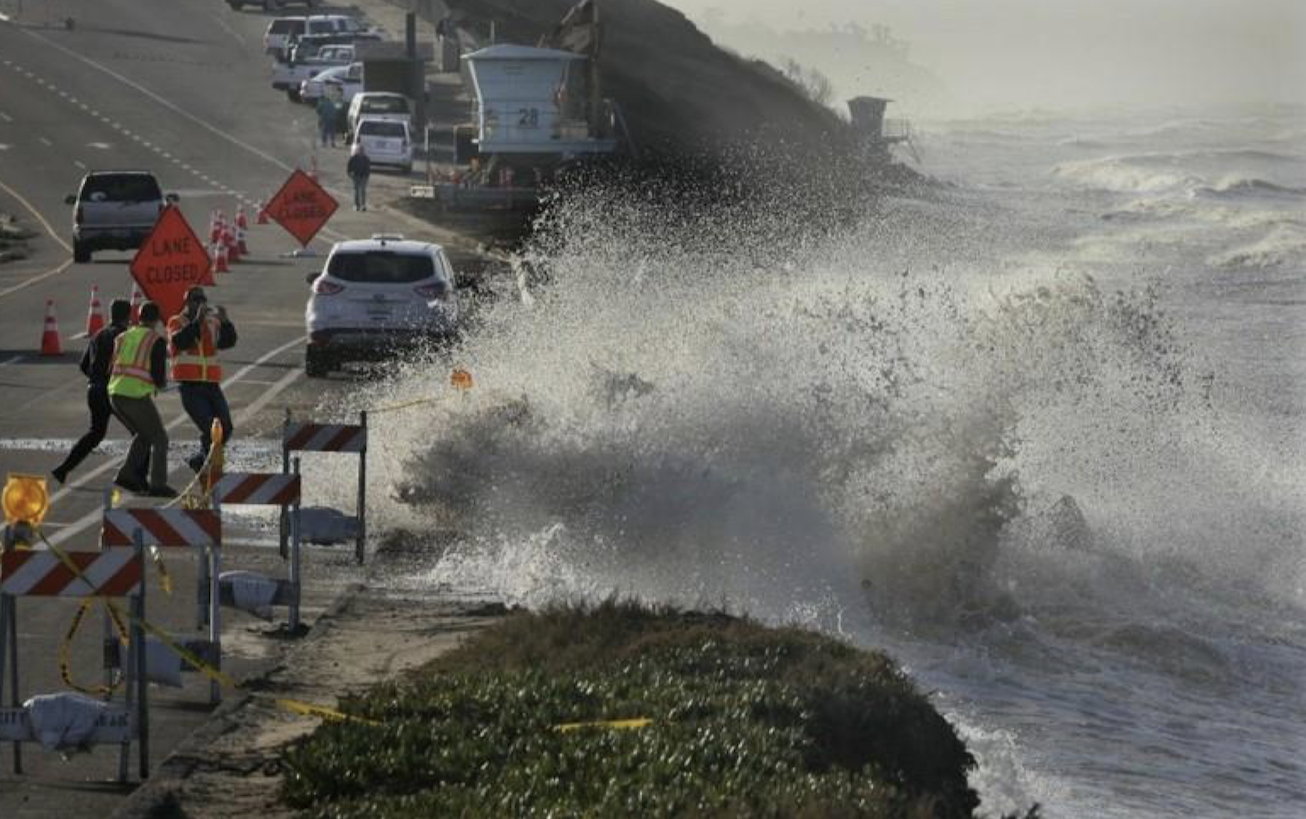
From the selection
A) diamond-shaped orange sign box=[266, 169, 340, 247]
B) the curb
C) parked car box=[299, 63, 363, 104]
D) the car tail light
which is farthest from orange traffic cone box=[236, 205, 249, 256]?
the curb

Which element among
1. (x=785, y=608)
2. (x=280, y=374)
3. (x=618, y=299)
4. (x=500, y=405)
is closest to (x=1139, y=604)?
(x=785, y=608)

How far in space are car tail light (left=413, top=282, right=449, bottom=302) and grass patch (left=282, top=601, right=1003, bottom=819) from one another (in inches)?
663

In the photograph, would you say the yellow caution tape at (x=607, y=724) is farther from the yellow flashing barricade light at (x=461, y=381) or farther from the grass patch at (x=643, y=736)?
the yellow flashing barricade light at (x=461, y=381)

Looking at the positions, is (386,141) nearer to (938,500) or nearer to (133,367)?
(133,367)

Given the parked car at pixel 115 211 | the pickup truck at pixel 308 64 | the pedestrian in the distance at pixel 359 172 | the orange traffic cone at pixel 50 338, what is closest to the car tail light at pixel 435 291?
the orange traffic cone at pixel 50 338

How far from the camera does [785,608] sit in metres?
19.0

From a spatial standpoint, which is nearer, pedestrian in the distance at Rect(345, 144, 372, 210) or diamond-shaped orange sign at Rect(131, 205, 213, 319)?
diamond-shaped orange sign at Rect(131, 205, 213, 319)

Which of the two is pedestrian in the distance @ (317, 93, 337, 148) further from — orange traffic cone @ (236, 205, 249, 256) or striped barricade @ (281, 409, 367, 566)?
striped barricade @ (281, 409, 367, 566)

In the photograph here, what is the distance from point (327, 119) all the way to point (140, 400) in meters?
55.4

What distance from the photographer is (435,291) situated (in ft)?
103

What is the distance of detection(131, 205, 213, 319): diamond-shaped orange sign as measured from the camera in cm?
3128

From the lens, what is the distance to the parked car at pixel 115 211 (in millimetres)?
49378

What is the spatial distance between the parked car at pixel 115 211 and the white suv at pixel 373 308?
739 inches

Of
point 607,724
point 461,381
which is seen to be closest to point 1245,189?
point 461,381
